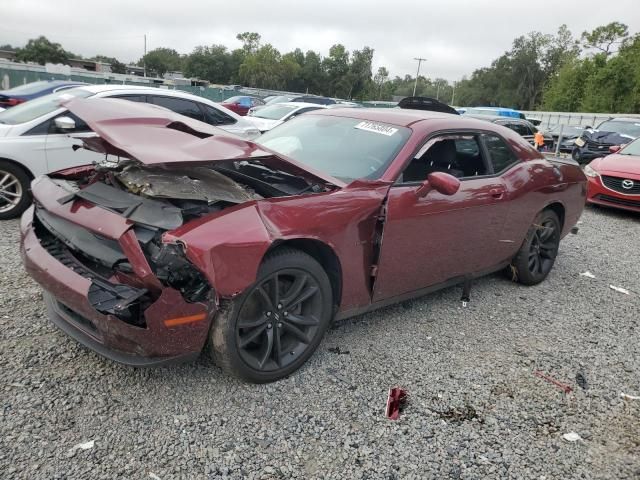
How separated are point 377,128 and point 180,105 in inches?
156

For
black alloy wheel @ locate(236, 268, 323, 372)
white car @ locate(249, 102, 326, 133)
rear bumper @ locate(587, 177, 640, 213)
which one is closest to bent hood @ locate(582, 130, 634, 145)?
rear bumper @ locate(587, 177, 640, 213)

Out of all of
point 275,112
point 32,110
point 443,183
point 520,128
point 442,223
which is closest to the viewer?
point 443,183

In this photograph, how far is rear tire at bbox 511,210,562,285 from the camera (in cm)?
466

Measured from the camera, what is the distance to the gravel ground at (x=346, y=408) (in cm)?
227

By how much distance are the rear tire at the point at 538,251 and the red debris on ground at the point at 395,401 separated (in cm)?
238

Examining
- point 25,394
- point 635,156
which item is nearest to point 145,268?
point 25,394

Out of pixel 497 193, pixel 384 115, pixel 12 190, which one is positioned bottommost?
pixel 12 190

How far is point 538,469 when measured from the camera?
244cm

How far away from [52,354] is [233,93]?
34800mm

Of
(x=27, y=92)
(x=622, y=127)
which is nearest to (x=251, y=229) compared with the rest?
(x=27, y=92)

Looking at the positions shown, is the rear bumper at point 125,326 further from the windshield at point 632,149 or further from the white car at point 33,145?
the windshield at point 632,149

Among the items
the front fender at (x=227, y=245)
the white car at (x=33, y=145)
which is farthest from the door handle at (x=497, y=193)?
the white car at (x=33, y=145)

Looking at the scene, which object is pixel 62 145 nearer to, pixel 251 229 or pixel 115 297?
pixel 115 297

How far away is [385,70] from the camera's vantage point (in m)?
103
